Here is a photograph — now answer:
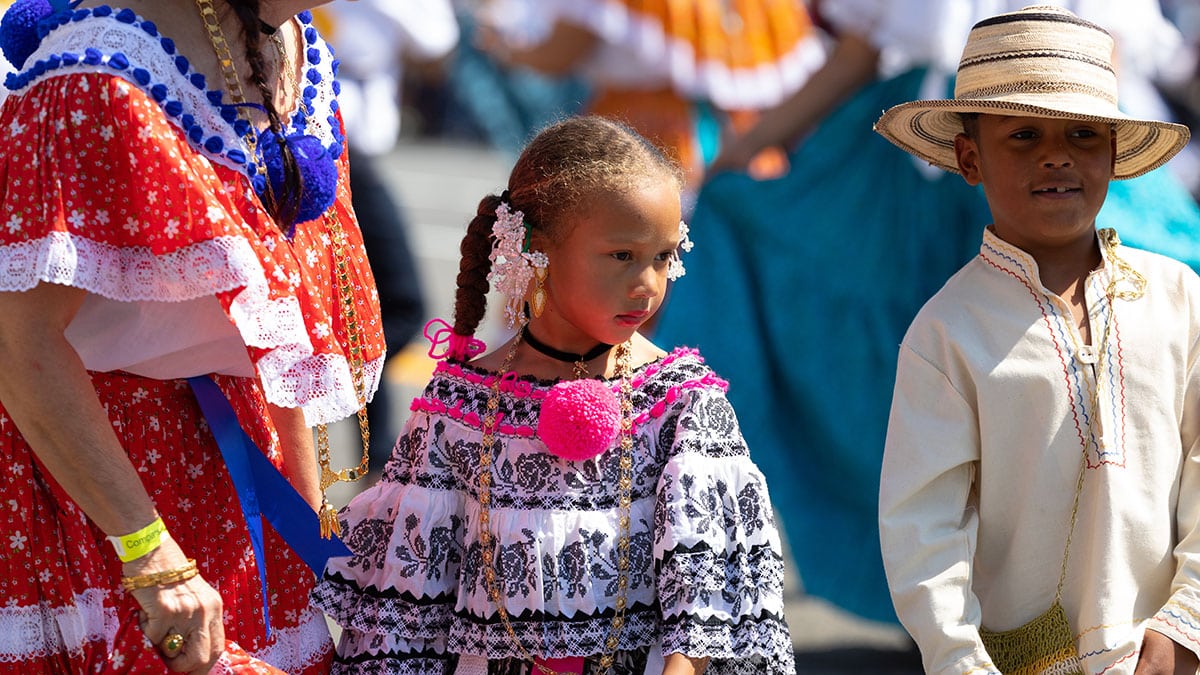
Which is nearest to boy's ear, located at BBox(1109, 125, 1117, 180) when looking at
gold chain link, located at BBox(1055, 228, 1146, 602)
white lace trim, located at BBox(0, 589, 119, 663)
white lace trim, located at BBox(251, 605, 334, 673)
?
gold chain link, located at BBox(1055, 228, 1146, 602)

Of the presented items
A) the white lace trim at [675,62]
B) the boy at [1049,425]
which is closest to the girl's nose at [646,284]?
the boy at [1049,425]

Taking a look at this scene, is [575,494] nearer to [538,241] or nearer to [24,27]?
[538,241]

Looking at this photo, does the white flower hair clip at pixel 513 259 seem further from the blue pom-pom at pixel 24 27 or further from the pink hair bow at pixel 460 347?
the blue pom-pom at pixel 24 27

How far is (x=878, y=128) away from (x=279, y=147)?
3.66ft

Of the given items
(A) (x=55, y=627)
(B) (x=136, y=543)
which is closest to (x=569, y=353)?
(B) (x=136, y=543)

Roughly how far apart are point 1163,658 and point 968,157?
0.90 meters

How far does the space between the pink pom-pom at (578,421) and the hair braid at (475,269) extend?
0.96 feet

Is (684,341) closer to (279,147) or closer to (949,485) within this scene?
(949,485)

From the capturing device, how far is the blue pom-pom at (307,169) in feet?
8.22

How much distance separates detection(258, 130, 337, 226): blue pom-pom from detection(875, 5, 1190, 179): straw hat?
1006 millimetres

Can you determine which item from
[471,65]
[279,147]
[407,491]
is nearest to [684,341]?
[407,491]

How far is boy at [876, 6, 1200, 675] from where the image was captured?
268cm

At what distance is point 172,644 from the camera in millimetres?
2312

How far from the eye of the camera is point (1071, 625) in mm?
2723
